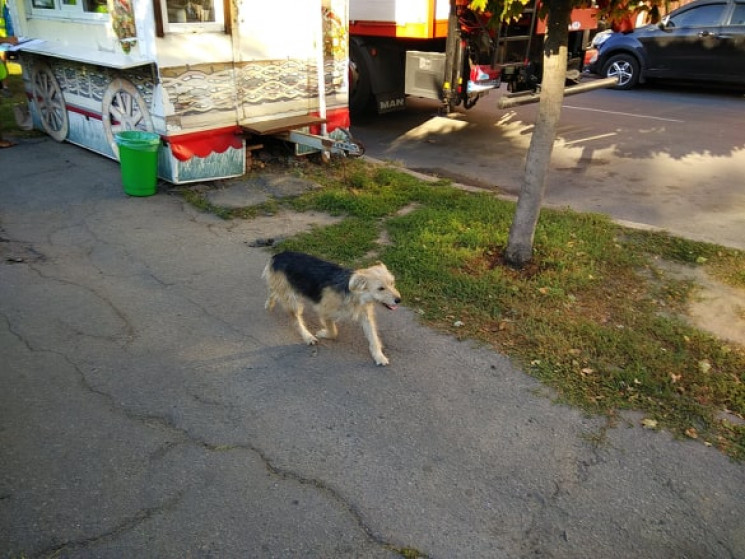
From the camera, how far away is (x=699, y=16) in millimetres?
14055

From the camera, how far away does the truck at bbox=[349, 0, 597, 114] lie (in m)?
9.14

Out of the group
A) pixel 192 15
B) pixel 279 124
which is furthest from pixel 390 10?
pixel 192 15

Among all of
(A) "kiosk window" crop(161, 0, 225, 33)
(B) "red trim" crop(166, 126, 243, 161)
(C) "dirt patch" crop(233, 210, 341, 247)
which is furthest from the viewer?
(B) "red trim" crop(166, 126, 243, 161)

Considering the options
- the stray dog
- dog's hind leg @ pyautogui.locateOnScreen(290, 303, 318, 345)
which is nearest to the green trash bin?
the stray dog

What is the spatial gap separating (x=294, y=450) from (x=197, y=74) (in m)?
5.33

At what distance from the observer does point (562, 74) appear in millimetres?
4973

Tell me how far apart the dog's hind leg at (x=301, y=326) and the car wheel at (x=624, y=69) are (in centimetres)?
1357

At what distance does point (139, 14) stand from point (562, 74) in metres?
4.73

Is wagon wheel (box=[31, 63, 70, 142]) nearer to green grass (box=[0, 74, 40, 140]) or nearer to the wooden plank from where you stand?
green grass (box=[0, 74, 40, 140])

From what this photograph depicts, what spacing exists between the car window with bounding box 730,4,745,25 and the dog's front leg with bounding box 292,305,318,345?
544 inches

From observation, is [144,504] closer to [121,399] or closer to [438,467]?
[121,399]

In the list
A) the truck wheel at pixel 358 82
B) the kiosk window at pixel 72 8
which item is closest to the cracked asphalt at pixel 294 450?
the kiosk window at pixel 72 8

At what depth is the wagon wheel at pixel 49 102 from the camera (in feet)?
30.3

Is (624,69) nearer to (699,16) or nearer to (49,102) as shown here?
(699,16)
